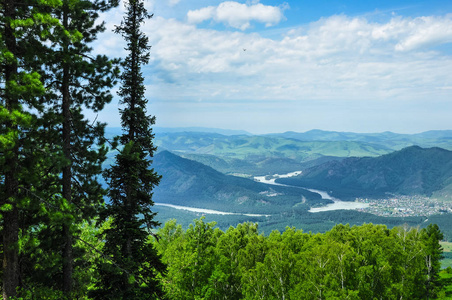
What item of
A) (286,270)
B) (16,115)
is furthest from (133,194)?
(286,270)

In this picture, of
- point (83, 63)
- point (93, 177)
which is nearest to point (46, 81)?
point (83, 63)

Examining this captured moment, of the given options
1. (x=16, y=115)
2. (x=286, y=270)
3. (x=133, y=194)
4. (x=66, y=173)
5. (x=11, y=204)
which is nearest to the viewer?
(x=16, y=115)

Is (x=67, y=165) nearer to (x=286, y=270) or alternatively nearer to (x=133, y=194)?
(x=133, y=194)

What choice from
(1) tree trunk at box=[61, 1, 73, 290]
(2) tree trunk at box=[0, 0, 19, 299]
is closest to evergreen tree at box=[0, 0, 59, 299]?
(2) tree trunk at box=[0, 0, 19, 299]

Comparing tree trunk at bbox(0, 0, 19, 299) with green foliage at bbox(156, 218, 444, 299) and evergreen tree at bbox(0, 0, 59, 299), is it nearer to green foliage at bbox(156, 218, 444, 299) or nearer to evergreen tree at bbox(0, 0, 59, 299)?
evergreen tree at bbox(0, 0, 59, 299)

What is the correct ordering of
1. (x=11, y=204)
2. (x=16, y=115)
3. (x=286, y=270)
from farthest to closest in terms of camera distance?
(x=286, y=270), (x=11, y=204), (x=16, y=115)

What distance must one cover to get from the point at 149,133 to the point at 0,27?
12.3 metres

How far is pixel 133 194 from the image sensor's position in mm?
24516

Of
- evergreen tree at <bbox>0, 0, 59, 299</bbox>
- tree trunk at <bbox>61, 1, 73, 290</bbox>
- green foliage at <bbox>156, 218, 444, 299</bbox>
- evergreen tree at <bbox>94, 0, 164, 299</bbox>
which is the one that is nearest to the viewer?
evergreen tree at <bbox>0, 0, 59, 299</bbox>

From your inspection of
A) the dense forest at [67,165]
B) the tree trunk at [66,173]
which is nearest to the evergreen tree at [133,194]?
the dense forest at [67,165]

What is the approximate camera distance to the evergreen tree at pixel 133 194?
23.3 metres

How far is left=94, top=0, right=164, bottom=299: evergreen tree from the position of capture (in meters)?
23.3

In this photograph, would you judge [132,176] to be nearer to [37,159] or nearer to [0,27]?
[37,159]

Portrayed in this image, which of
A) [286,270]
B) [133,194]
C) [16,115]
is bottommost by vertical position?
[286,270]
